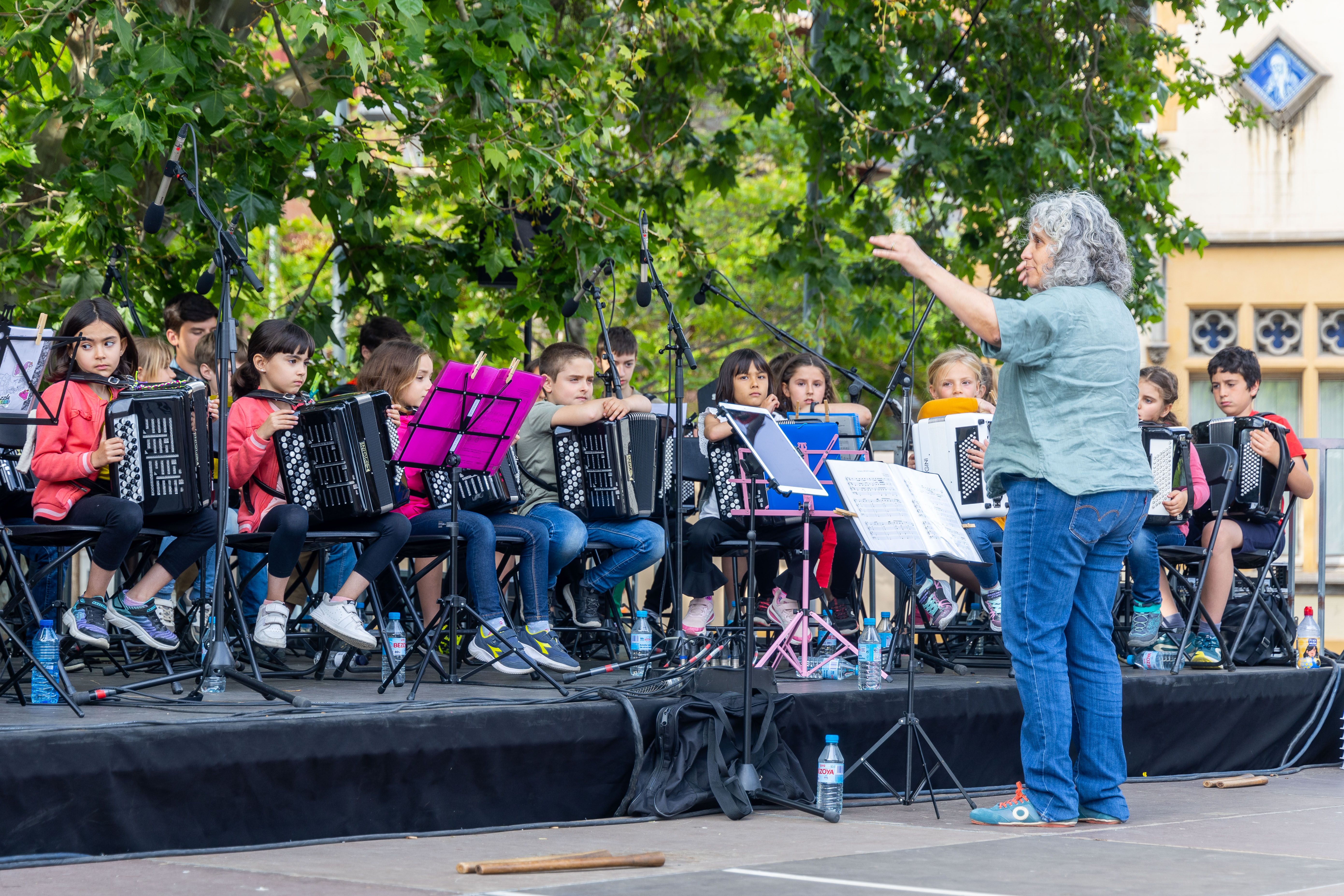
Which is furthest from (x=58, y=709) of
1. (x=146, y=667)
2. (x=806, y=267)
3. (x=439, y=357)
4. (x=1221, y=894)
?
(x=806, y=267)

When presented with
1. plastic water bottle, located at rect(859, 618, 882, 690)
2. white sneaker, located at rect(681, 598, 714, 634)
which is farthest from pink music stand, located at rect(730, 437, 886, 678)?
white sneaker, located at rect(681, 598, 714, 634)

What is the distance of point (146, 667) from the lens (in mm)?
6156

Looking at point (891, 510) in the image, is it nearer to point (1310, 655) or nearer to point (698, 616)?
point (698, 616)

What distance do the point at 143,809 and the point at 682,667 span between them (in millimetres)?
2252

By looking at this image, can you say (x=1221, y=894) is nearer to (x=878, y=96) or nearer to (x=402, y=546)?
(x=402, y=546)

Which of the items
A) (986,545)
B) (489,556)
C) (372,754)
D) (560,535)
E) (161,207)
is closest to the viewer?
(372,754)

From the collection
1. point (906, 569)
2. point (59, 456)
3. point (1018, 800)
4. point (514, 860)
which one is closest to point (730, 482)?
point (906, 569)

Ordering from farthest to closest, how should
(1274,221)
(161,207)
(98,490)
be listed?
(1274,221), (98,490), (161,207)

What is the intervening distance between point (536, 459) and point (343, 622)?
153 cm

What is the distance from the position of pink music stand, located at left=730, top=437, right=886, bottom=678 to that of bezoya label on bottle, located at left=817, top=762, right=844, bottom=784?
109 centimetres

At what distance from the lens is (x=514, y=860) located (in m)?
4.15

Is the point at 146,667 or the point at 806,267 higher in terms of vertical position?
the point at 806,267

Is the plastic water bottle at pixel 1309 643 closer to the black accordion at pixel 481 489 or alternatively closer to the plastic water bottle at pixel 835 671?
the plastic water bottle at pixel 835 671

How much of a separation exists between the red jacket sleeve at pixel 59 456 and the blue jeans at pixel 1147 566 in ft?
15.6
